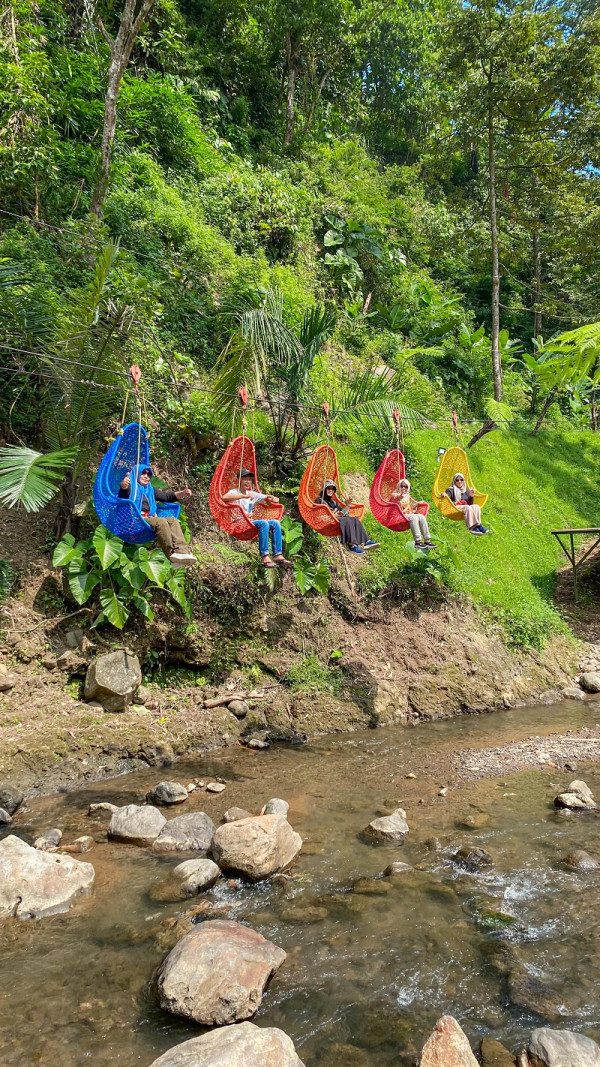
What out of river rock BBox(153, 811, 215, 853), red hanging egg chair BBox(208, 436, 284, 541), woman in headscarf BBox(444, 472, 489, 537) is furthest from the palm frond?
woman in headscarf BBox(444, 472, 489, 537)

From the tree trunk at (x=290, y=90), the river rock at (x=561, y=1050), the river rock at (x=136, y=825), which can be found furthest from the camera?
the tree trunk at (x=290, y=90)

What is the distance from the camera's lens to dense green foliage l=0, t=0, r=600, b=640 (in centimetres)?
795

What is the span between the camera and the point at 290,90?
1559 centimetres

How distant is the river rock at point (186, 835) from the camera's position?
180 inches

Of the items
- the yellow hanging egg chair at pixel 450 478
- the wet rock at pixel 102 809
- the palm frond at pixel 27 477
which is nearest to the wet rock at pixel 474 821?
the wet rock at pixel 102 809

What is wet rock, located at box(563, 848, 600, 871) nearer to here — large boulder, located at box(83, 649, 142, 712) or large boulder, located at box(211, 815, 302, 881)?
large boulder, located at box(211, 815, 302, 881)

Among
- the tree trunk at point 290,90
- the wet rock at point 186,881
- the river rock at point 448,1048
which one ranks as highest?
the tree trunk at point 290,90

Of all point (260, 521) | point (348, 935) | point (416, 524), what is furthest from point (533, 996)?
point (416, 524)

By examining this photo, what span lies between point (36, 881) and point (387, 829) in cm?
256

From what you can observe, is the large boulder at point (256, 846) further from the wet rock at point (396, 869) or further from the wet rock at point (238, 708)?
the wet rock at point (238, 708)

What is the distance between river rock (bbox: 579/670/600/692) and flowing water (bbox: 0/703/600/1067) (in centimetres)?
396

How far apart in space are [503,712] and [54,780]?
5815 millimetres

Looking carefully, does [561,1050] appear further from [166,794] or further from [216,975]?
[166,794]

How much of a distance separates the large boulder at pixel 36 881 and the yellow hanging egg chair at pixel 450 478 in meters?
5.82
